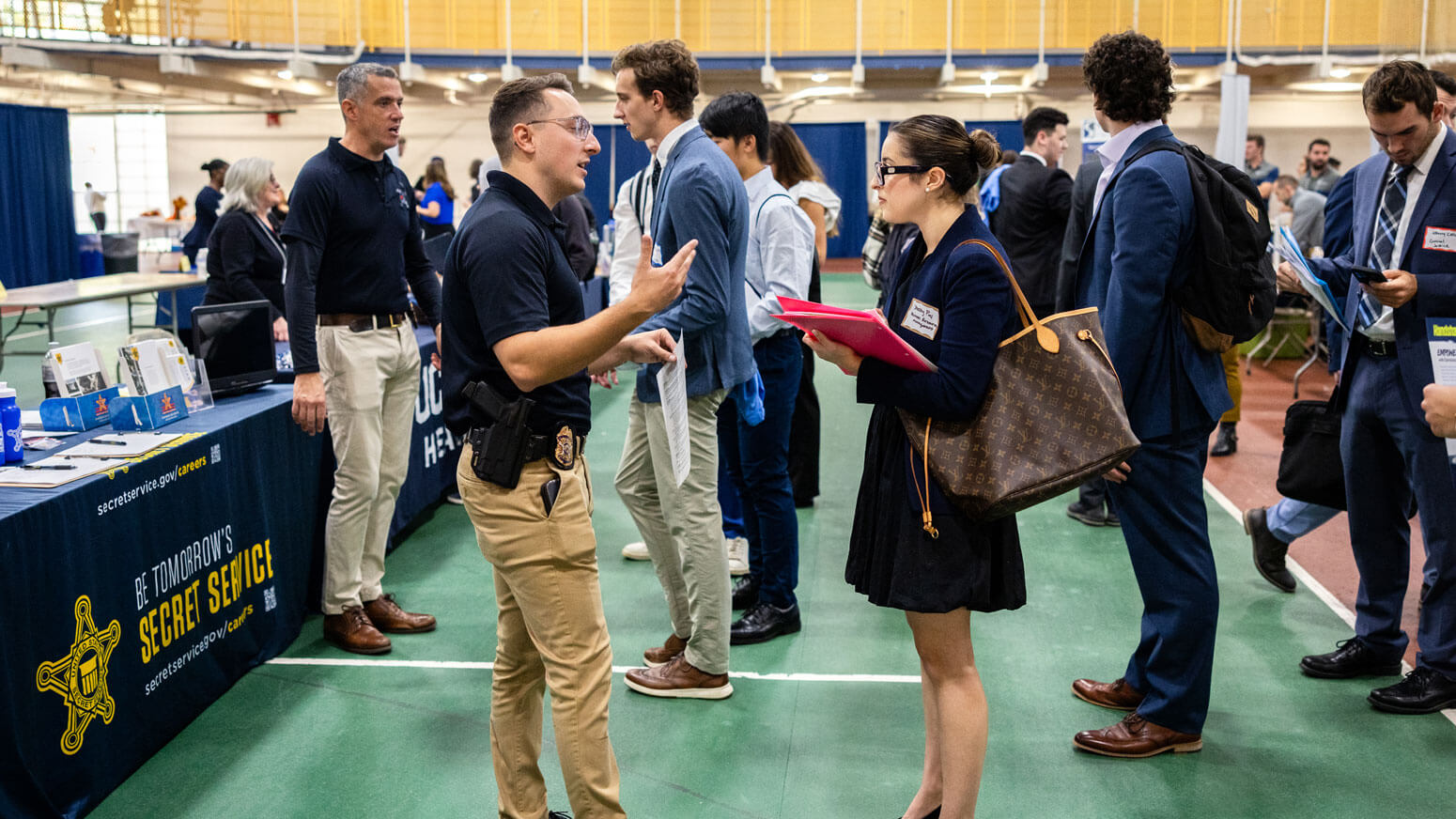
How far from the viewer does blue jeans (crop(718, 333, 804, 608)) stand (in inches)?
142

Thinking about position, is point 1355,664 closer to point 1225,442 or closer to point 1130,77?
point 1130,77

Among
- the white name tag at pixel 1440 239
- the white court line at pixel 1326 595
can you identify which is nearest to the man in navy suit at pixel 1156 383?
the white name tag at pixel 1440 239

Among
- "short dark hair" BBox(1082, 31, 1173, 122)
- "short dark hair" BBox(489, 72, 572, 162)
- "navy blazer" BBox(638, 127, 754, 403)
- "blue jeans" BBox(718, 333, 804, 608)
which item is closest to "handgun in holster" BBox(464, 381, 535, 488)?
"short dark hair" BBox(489, 72, 572, 162)

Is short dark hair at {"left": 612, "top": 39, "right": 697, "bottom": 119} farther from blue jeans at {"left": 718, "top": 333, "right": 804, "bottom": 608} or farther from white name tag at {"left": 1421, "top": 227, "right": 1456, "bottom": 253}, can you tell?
white name tag at {"left": 1421, "top": 227, "right": 1456, "bottom": 253}

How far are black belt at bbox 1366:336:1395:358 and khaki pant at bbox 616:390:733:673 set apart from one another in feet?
6.05

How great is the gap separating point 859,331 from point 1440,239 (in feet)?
6.46

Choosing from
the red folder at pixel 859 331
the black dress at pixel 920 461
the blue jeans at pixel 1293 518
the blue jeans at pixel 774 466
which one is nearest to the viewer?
the red folder at pixel 859 331

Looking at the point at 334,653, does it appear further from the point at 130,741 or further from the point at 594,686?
the point at 594,686

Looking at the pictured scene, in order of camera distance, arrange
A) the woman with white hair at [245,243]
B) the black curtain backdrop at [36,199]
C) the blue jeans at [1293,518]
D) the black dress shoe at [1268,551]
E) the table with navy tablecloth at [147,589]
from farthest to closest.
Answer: the black curtain backdrop at [36,199]
the woman with white hair at [245,243]
the black dress shoe at [1268,551]
the blue jeans at [1293,518]
the table with navy tablecloth at [147,589]

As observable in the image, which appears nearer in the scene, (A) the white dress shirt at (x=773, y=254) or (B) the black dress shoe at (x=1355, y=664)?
(B) the black dress shoe at (x=1355, y=664)

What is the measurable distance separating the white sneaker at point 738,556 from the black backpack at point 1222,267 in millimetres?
2082

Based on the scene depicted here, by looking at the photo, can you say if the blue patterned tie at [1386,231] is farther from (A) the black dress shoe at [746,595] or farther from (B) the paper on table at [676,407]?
(A) the black dress shoe at [746,595]

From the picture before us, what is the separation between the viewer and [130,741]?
2729 millimetres

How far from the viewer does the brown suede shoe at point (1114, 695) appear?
10.4ft
